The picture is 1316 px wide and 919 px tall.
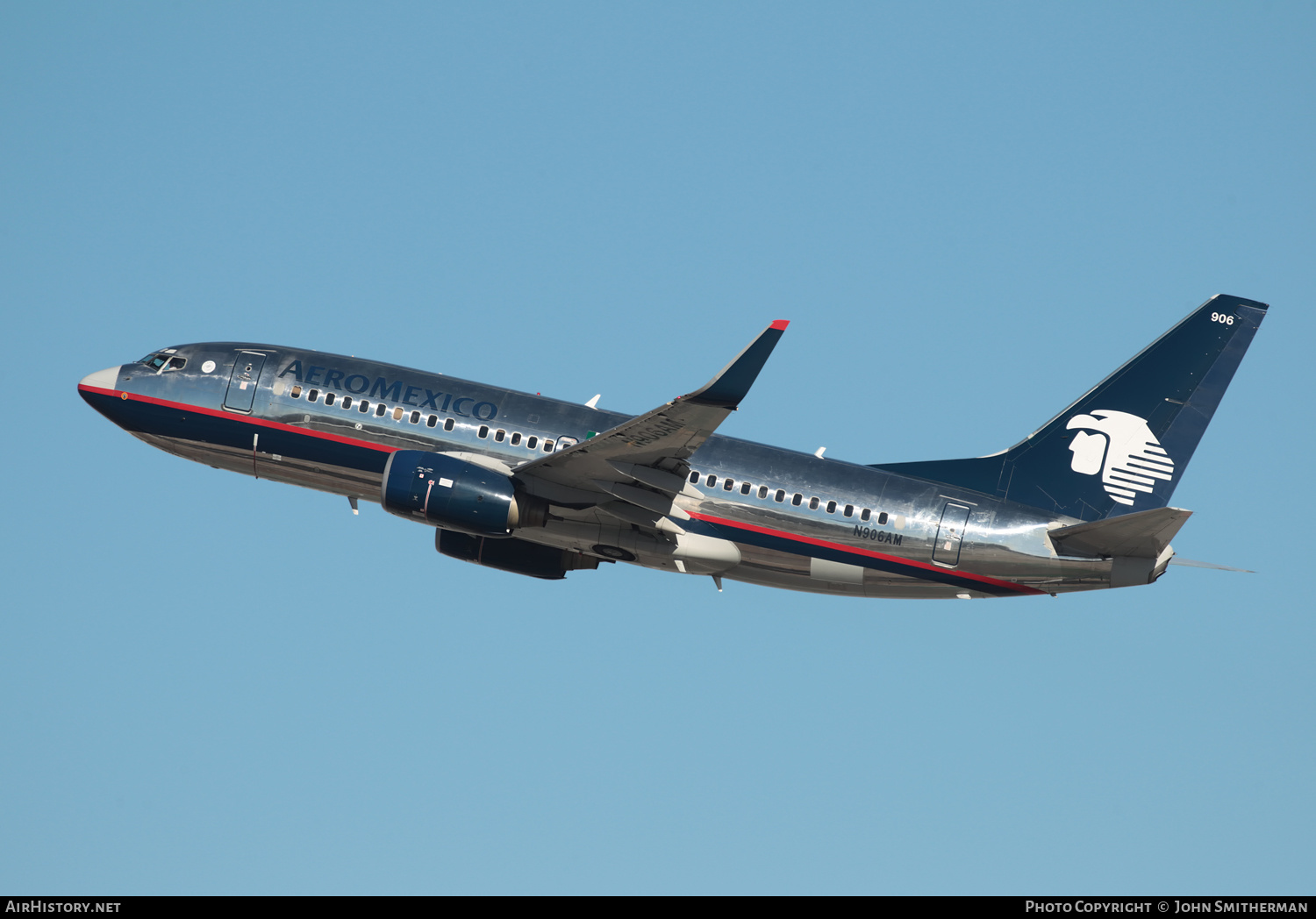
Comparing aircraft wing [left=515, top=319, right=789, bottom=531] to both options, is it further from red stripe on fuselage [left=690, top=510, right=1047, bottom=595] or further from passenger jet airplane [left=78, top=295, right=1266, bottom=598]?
red stripe on fuselage [left=690, top=510, right=1047, bottom=595]

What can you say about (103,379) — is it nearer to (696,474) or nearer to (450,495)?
(450,495)

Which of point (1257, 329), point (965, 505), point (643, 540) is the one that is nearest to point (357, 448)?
point (643, 540)

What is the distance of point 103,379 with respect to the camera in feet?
148

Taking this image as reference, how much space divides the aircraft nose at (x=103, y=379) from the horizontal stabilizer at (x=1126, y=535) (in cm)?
2875

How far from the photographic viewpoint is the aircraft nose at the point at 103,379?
44.9 metres

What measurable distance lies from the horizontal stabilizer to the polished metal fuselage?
1.22ft

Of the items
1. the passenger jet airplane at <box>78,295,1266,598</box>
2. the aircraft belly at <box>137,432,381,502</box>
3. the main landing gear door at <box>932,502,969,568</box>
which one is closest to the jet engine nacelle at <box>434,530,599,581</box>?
the passenger jet airplane at <box>78,295,1266,598</box>

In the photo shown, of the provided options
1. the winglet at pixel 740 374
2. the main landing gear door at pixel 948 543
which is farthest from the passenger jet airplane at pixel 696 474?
the winglet at pixel 740 374

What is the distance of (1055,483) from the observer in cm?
4219

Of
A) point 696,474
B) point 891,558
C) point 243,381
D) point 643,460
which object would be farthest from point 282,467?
point 891,558

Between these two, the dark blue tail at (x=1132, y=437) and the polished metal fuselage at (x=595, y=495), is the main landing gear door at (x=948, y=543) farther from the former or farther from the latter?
the dark blue tail at (x=1132, y=437)

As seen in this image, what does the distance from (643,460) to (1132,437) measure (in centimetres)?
1491
